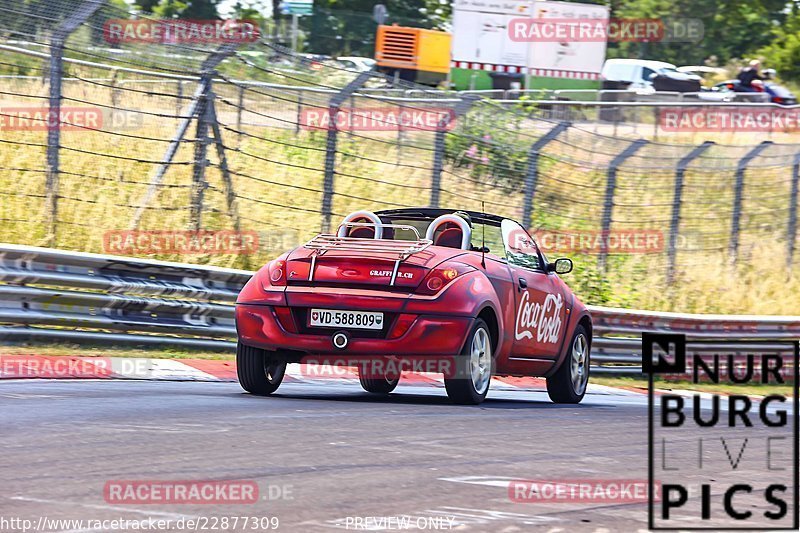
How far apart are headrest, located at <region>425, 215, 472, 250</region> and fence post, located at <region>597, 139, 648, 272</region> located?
28.0 feet

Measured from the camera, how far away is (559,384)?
11039 mm

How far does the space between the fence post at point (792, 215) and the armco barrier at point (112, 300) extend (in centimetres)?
1039

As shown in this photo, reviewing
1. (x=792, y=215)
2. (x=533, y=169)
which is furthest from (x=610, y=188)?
(x=792, y=215)

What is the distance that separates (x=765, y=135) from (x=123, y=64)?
28889 mm

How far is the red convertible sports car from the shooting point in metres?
8.79

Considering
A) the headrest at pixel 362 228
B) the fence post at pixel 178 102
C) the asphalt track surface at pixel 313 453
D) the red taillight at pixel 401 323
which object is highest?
the fence post at pixel 178 102

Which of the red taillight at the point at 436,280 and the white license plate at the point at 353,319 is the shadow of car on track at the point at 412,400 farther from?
the red taillight at the point at 436,280

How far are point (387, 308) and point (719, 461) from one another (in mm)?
2360

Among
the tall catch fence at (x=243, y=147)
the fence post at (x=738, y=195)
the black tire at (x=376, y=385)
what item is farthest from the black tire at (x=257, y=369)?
the fence post at (x=738, y=195)

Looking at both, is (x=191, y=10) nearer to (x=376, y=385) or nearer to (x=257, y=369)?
(x=376, y=385)

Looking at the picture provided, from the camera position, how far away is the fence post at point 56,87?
40.9 feet

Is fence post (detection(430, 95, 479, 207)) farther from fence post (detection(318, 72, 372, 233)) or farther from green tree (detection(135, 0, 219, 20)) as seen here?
green tree (detection(135, 0, 219, 20))

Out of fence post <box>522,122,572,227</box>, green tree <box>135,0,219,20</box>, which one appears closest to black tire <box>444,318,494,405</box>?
fence post <box>522,122,572,227</box>

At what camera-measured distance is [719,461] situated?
7.38 metres
